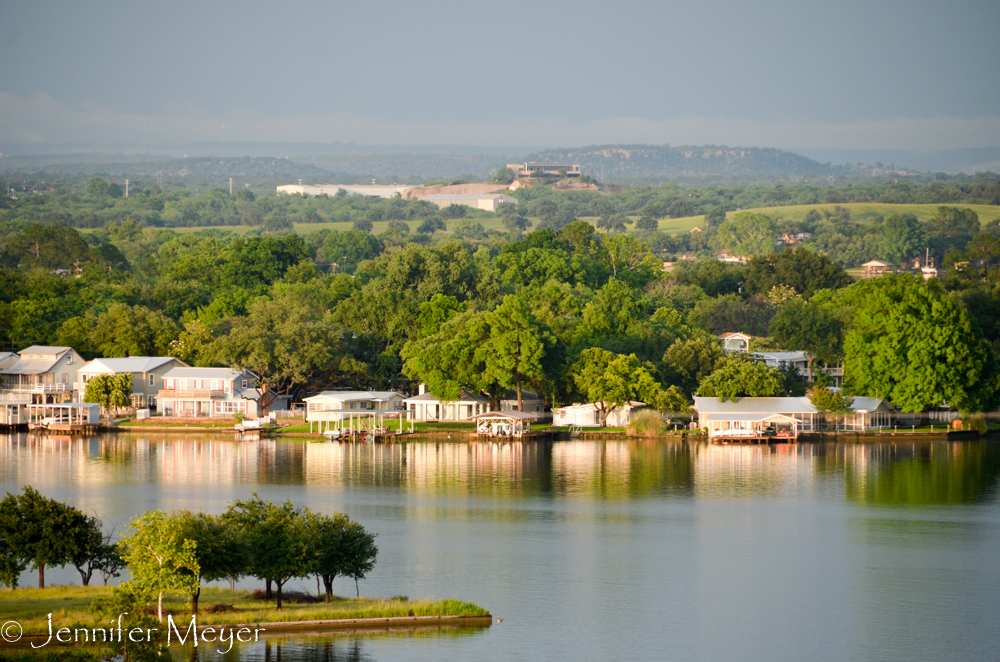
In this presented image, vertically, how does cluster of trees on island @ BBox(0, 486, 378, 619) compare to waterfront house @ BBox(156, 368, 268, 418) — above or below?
below

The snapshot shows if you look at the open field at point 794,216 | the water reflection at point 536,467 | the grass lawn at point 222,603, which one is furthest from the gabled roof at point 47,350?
the open field at point 794,216

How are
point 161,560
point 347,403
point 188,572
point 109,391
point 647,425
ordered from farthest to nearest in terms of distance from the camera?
point 109,391, point 347,403, point 647,425, point 188,572, point 161,560

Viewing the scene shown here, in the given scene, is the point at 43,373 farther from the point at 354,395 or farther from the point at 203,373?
the point at 354,395

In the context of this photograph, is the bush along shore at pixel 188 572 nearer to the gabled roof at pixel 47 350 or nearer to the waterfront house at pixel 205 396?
the waterfront house at pixel 205 396

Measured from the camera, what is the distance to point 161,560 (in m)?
23.0

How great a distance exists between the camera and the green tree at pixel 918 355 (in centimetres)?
5566

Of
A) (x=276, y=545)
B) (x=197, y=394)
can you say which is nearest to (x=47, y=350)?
(x=197, y=394)

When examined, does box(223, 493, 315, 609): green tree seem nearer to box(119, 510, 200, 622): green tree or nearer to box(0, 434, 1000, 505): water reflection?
box(119, 510, 200, 622): green tree

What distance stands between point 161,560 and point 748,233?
144023mm

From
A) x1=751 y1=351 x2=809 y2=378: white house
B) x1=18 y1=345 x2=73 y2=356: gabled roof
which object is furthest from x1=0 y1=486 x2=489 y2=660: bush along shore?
x1=751 y1=351 x2=809 y2=378: white house

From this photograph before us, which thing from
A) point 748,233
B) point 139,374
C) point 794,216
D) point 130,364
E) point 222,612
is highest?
point 794,216

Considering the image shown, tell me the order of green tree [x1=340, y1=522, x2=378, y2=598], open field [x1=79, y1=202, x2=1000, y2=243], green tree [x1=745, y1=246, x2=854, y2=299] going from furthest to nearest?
open field [x1=79, y1=202, x2=1000, y2=243] → green tree [x1=745, y1=246, x2=854, y2=299] → green tree [x1=340, y1=522, x2=378, y2=598]

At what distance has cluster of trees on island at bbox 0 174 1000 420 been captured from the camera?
187 ft

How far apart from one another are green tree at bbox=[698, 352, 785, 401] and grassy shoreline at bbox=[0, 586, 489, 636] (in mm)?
32850
